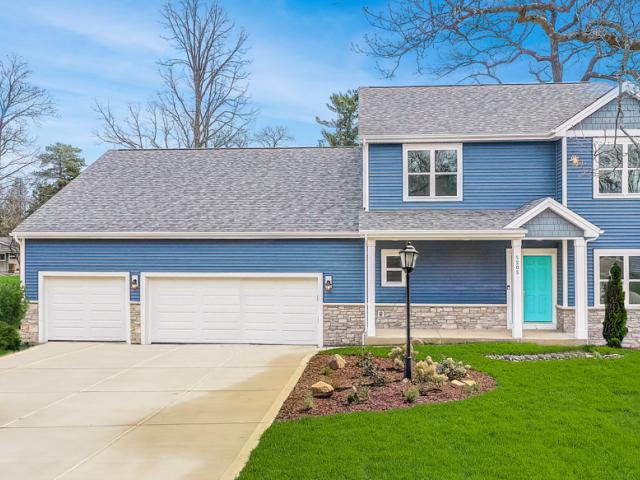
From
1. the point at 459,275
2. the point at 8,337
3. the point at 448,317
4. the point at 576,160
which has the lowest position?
the point at 8,337

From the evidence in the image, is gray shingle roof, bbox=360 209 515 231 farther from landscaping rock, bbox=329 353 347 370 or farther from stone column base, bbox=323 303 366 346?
landscaping rock, bbox=329 353 347 370

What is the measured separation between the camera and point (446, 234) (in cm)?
1248

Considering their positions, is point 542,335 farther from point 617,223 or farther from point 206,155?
point 206,155

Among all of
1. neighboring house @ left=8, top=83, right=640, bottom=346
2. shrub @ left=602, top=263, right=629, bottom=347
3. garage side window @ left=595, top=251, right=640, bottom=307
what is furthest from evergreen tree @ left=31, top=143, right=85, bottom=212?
shrub @ left=602, top=263, right=629, bottom=347

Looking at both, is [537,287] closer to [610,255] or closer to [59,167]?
[610,255]

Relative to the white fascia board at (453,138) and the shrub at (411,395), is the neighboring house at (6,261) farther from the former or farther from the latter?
the shrub at (411,395)

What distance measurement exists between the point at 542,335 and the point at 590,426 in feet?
21.6

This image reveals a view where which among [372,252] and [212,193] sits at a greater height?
[212,193]

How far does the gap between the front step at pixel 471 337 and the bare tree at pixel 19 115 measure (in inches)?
1045

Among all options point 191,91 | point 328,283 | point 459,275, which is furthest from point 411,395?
point 191,91

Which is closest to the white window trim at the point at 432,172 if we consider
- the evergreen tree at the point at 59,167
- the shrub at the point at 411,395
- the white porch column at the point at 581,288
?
the white porch column at the point at 581,288

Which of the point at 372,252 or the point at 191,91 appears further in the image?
the point at 191,91

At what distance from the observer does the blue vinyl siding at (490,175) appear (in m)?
13.5

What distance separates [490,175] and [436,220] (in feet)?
6.94
